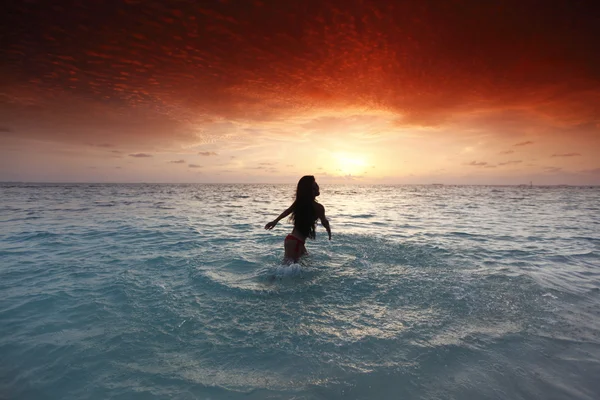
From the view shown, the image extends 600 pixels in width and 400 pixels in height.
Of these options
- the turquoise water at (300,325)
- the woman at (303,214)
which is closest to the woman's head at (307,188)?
the woman at (303,214)

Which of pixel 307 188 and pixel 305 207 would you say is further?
pixel 305 207

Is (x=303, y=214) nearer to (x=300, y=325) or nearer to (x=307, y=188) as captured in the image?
(x=307, y=188)

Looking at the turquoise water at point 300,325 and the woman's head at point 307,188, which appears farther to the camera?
the woman's head at point 307,188

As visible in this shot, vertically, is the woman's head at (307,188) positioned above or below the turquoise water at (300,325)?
above

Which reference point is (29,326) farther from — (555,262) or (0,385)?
(555,262)

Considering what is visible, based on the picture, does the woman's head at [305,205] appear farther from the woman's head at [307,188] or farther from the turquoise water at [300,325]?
the turquoise water at [300,325]

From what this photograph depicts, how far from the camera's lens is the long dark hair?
7.23 m

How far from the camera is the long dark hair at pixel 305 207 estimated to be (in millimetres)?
7234

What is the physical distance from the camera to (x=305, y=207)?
24.1 ft

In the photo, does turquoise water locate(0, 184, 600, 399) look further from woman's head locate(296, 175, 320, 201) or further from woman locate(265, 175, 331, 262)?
woman's head locate(296, 175, 320, 201)

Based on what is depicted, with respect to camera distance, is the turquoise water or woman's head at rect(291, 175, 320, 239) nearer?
the turquoise water

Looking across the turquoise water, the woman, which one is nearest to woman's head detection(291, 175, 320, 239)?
the woman

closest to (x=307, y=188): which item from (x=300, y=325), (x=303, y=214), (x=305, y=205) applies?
(x=305, y=205)

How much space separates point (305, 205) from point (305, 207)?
54mm
